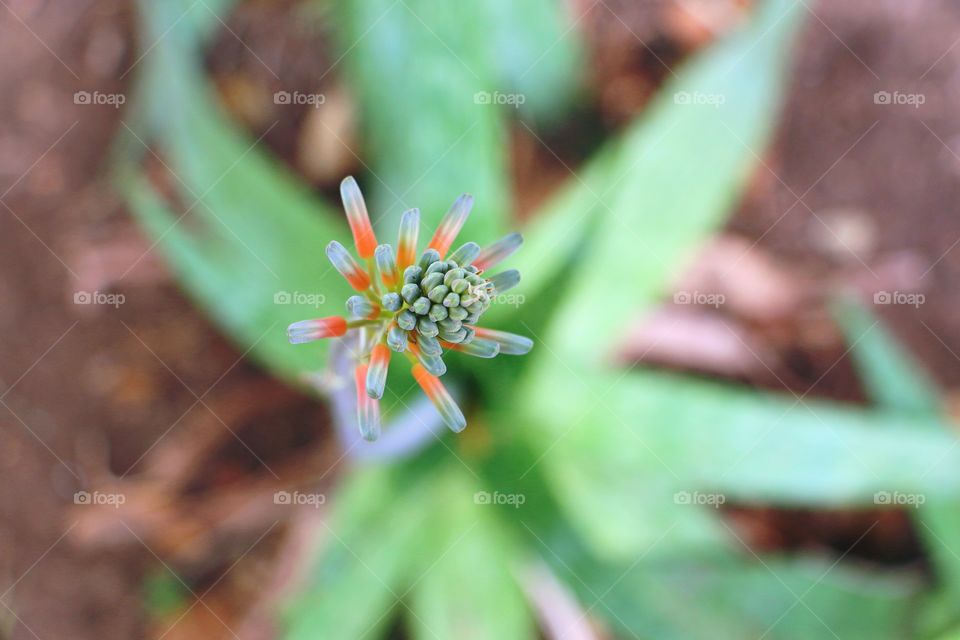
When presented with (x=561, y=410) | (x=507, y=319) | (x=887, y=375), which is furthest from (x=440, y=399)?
(x=887, y=375)

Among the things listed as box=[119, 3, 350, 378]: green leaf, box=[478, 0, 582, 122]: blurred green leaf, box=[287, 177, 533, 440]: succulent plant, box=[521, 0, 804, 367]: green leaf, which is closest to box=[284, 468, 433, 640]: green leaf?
box=[119, 3, 350, 378]: green leaf

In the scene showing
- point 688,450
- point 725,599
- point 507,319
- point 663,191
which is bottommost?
point 725,599

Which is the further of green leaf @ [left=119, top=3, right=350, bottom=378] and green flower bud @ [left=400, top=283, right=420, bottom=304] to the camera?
green leaf @ [left=119, top=3, right=350, bottom=378]

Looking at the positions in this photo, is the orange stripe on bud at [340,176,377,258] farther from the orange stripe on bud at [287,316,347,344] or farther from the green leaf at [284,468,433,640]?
the green leaf at [284,468,433,640]

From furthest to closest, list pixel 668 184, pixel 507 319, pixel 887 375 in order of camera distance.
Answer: pixel 887 375 < pixel 668 184 < pixel 507 319

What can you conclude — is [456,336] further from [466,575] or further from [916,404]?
[916,404]

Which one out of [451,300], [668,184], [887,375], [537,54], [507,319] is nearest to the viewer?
[451,300]
